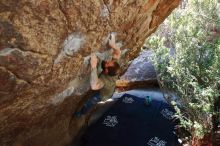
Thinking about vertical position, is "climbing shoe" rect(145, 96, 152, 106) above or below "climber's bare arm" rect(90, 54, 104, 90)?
below

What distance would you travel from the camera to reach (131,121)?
22.0ft

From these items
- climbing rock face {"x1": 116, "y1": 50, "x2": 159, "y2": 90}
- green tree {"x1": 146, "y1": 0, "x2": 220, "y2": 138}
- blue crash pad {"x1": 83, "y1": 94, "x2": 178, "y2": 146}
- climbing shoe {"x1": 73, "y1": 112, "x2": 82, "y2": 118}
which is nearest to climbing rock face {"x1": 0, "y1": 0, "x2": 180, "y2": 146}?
climbing shoe {"x1": 73, "y1": 112, "x2": 82, "y2": 118}

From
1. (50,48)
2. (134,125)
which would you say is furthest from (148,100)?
(50,48)

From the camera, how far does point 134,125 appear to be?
662 centimetres

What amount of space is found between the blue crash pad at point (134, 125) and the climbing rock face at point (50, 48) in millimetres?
937

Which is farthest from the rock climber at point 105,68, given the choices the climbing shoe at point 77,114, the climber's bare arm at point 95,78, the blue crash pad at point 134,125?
the blue crash pad at point 134,125

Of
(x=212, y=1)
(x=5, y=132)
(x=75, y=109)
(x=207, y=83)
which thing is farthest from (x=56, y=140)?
(x=212, y=1)

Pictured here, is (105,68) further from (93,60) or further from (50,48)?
(50,48)

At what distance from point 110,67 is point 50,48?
1.31 meters

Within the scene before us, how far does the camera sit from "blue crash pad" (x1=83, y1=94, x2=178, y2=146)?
6344 mm

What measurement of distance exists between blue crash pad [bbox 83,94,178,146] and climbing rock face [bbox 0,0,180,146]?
Answer: 0.94 metres

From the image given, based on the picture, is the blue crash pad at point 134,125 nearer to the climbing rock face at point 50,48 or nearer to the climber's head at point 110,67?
the climbing rock face at point 50,48

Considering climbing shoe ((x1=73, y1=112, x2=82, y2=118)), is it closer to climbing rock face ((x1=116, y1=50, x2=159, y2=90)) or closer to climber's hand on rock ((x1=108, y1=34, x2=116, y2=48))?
climber's hand on rock ((x1=108, y1=34, x2=116, y2=48))

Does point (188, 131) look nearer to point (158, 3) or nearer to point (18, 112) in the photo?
point (158, 3)
